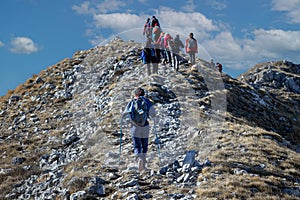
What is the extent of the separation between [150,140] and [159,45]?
1088 centimetres

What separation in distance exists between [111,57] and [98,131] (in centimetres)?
1600

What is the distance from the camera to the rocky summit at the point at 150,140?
9.28 meters

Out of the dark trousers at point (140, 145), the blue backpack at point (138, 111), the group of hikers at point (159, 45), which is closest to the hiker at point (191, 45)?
the group of hikers at point (159, 45)

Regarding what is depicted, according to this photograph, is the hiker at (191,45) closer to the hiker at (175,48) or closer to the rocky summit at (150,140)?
the hiker at (175,48)

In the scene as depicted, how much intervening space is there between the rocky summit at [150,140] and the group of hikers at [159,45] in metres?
1.14

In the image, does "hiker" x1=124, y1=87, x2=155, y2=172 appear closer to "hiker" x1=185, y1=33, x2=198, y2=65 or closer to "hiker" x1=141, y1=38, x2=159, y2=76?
"hiker" x1=141, y1=38, x2=159, y2=76

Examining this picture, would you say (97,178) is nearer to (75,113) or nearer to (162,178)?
(162,178)

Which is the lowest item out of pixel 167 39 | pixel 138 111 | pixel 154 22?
pixel 138 111

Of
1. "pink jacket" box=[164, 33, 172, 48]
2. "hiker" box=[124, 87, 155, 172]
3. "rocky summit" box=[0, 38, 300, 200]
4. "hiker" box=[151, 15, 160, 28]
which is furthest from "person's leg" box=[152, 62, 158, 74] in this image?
"hiker" box=[124, 87, 155, 172]

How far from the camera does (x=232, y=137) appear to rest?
13898mm

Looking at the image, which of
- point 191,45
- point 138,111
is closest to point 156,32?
point 191,45

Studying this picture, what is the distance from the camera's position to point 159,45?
23328 millimetres

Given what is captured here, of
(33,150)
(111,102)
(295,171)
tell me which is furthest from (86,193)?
(111,102)

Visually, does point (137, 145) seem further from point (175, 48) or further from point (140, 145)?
point (175, 48)
